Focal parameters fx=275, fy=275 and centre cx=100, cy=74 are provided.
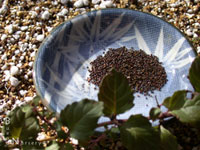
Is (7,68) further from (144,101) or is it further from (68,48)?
(144,101)

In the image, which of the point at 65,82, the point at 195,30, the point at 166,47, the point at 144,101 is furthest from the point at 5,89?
the point at 195,30

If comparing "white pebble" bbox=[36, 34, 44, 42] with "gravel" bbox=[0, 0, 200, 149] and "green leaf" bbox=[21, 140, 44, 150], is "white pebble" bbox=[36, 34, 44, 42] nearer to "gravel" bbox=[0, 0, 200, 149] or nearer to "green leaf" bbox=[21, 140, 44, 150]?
"gravel" bbox=[0, 0, 200, 149]

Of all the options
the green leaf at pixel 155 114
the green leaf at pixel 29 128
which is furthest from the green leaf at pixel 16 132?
the green leaf at pixel 155 114

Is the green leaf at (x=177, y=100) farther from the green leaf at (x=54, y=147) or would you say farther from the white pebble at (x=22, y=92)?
the white pebble at (x=22, y=92)

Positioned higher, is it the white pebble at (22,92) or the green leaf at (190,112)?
the green leaf at (190,112)

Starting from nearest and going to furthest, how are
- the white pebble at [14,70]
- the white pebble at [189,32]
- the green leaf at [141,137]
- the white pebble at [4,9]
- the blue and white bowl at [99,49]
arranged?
the green leaf at [141,137]
the blue and white bowl at [99,49]
the white pebble at [14,70]
the white pebble at [189,32]
the white pebble at [4,9]

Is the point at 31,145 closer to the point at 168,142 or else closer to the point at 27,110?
the point at 27,110
